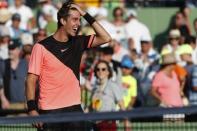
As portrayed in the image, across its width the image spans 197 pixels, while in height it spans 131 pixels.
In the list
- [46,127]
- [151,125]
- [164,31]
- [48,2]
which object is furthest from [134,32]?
[46,127]

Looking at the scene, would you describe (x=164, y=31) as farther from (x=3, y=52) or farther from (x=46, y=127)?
(x=46, y=127)

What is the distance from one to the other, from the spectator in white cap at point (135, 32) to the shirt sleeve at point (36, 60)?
25.7 ft

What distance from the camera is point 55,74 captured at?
8500 mm

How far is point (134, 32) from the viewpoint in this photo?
16.7m

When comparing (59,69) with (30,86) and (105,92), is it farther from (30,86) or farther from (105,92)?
(105,92)

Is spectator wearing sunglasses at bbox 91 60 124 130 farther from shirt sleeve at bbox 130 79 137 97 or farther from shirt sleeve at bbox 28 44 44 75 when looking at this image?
shirt sleeve at bbox 28 44 44 75

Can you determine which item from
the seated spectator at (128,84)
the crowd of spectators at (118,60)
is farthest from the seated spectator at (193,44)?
the seated spectator at (128,84)

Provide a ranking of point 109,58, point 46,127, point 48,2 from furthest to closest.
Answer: point 48,2, point 109,58, point 46,127

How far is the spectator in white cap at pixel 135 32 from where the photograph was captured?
16.4m

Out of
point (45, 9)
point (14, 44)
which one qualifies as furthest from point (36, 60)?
point (45, 9)

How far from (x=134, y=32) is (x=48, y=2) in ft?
6.68

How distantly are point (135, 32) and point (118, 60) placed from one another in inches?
59.7

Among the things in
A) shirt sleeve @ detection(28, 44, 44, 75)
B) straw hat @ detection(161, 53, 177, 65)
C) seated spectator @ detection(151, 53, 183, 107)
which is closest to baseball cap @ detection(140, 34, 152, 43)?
straw hat @ detection(161, 53, 177, 65)

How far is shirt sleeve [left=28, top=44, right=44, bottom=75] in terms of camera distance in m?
8.42
